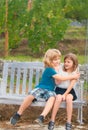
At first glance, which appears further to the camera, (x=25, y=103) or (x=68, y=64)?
(x=68, y=64)

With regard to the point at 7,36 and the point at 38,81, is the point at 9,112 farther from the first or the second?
the point at 7,36

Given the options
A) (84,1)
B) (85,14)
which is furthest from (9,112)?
(85,14)

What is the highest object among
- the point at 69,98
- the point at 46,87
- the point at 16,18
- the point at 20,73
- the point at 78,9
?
the point at 78,9

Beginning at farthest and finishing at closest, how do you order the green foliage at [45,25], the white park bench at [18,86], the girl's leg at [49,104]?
the green foliage at [45,25], the white park bench at [18,86], the girl's leg at [49,104]

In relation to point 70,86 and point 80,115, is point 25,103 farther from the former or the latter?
point 80,115

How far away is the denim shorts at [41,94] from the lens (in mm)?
5832

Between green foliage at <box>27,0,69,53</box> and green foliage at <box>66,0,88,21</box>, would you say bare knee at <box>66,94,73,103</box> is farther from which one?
green foliage at <box>66,0,88,21</box>

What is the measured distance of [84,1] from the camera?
14.5 meters

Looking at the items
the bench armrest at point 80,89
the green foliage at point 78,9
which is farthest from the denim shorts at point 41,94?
the green foliage at point 78,9

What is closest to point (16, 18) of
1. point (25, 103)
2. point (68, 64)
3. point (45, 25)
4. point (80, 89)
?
point (45, 25)

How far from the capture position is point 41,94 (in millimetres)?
5883

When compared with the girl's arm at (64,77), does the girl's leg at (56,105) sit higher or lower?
lower

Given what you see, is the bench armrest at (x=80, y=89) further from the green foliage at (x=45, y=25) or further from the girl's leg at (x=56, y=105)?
the green foliage at (x=45, y=25)

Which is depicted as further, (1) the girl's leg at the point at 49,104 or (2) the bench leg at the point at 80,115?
(2) the bench leg at the point at 80,115
